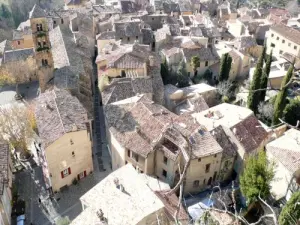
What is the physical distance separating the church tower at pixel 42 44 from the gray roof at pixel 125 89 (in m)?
9.30

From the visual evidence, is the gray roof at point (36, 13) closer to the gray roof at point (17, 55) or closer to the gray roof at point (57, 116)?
the gray roof at point (57, 116)

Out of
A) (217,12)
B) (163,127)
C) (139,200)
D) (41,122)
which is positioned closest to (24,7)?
(217,12)

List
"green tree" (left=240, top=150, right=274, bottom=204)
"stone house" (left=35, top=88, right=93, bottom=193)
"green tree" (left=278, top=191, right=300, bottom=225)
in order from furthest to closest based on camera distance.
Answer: "stone house" (left=35, top=88, right=93, bottom=193), "green tree" (left=240, top=150, right=274, bottom=204), "green tree" (left=278, top=191, right=300, bottom=225)

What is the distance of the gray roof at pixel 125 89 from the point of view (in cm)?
4647

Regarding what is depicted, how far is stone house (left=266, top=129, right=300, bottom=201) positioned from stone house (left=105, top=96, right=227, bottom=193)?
6.53 meters

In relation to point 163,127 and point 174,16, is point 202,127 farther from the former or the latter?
point 174,16

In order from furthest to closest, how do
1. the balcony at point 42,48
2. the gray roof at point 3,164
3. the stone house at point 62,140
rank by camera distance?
the balcony at point 42,48 → the stone house at point 62,140 → the gray roof at point 3,164

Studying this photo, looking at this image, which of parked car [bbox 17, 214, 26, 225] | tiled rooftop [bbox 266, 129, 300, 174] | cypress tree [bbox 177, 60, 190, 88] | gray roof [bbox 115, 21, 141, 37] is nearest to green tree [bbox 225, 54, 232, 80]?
cypress tree [bbox 177, 60, 190, 88]

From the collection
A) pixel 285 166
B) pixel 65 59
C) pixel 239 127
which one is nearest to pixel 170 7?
pixel 65 59

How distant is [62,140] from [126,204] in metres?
11.4

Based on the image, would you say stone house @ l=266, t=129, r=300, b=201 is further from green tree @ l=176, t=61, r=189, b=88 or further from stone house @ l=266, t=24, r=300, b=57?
stone house @ l=266, t=24, r=300, b=57

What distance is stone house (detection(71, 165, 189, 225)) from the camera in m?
28.0

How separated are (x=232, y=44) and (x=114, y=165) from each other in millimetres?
43279

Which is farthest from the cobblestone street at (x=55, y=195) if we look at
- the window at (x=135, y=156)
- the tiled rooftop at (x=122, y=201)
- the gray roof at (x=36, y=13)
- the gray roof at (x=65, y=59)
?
the gray roof at (x=36, y=13)
